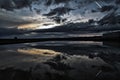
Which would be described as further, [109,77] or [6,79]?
[109,77]

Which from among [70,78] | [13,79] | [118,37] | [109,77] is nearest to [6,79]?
[13,79]

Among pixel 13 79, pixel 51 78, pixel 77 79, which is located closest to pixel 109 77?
pixel 77 79

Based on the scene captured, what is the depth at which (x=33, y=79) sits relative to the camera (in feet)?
43.0

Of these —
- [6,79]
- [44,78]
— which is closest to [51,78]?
[44,78]

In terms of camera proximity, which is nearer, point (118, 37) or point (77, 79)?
point (77, 79)

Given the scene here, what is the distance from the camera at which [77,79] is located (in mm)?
13133

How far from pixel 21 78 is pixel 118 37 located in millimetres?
88909

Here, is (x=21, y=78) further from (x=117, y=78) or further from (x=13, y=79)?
(x=117, y=78)

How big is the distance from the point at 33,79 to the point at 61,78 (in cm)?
158

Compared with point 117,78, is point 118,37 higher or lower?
lower

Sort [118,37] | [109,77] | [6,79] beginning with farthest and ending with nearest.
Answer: [118,37]
[109,77]
[6,79]

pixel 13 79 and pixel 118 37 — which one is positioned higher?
pixel 13 79

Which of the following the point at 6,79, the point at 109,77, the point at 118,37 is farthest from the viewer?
the point at 118,37

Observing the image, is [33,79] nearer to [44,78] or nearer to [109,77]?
[44,78]
